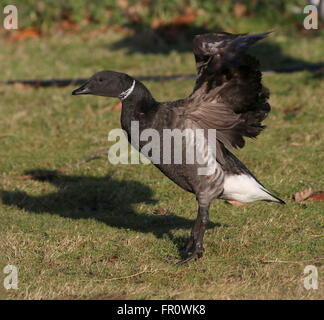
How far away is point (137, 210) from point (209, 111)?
223 centimetres

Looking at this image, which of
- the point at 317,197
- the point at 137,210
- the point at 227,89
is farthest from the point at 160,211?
the point at 227,89

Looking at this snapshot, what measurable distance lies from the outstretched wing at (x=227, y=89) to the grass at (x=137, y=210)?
3.75 ft

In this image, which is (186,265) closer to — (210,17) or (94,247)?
(94,247)

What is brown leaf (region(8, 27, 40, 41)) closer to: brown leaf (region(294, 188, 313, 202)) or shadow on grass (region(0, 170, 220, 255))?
shadow on grass (region(0, 170, 220, 255))

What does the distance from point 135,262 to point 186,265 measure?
0.48 metres

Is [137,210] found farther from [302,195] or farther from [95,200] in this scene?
[302,195]

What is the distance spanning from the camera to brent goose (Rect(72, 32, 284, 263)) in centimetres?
618

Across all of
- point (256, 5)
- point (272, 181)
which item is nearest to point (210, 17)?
point (256, 5)

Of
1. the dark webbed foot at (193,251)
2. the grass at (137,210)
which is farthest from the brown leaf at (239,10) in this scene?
the dark webbed foot at (193,251)

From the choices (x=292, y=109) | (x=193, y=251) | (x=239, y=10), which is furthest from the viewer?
(x=239, y=10)

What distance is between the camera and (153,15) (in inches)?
634

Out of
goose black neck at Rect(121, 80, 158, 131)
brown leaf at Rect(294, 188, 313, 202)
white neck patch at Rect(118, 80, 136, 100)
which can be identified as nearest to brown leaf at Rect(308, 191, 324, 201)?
brown leaf at Rect(294, 188, 313, 202)

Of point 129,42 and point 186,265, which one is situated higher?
point 186,265

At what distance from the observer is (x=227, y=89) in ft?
20.7
